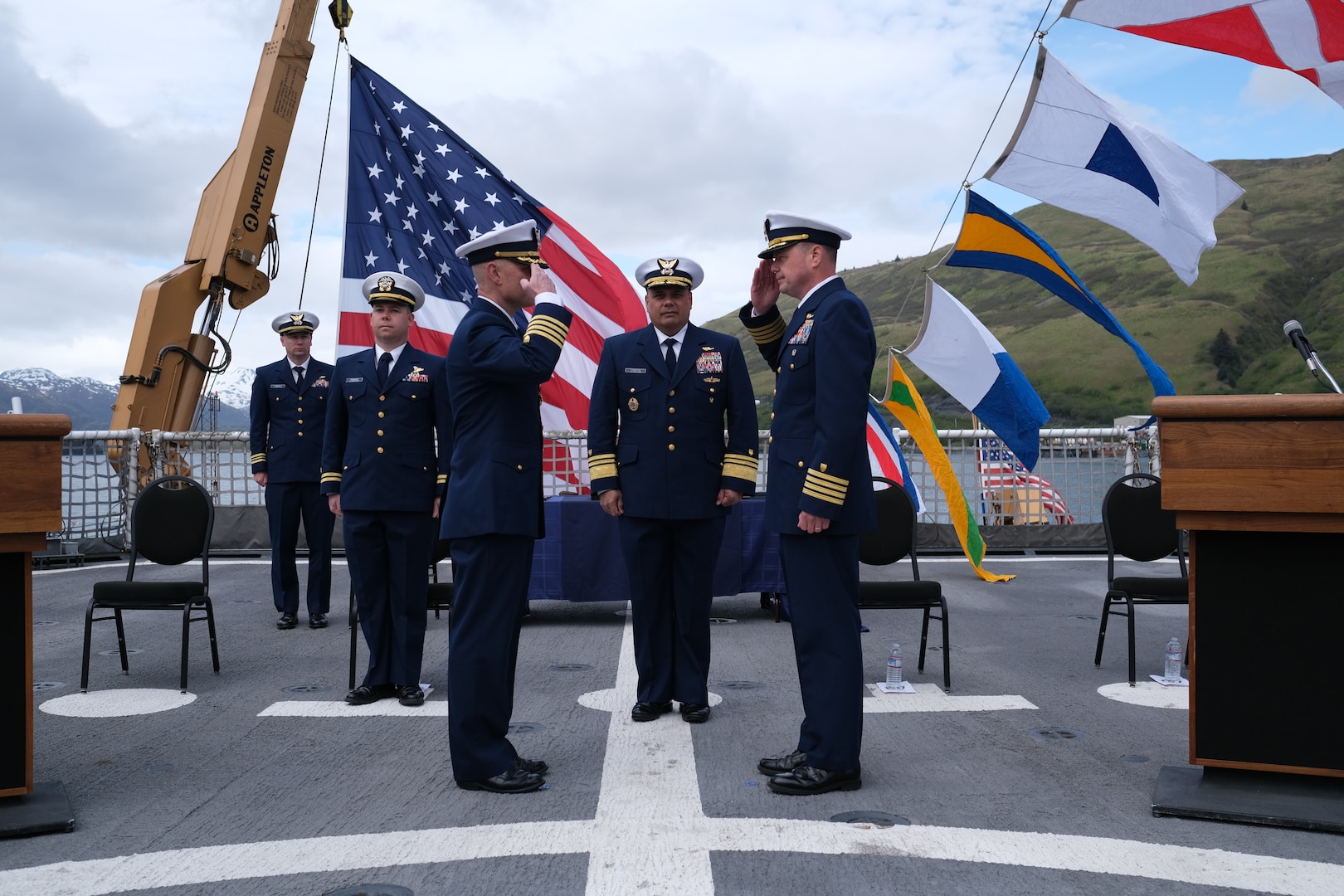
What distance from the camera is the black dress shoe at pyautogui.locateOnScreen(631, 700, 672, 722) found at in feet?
14.7

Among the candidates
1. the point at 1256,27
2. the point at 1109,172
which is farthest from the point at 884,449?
the point at 1256,27

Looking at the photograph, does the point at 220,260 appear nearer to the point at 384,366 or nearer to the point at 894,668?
the point at 384,366

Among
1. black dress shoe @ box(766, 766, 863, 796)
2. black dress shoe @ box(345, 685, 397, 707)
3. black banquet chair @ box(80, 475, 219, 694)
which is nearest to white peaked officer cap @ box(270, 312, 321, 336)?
black banquet chair @ box(80, 475, 219, 694)

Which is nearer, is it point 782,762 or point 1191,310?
point 782,762

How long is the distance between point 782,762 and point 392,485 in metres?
2.26

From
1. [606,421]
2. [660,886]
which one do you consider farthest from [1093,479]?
[660,886]

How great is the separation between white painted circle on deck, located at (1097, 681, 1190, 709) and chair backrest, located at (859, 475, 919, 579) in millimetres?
1087

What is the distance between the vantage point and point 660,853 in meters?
2.88

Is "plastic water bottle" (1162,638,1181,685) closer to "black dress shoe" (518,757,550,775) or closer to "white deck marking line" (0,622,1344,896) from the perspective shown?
"white deck marking line" (0,622,1344,896)

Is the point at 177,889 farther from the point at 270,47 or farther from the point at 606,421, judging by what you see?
the point at 270,47

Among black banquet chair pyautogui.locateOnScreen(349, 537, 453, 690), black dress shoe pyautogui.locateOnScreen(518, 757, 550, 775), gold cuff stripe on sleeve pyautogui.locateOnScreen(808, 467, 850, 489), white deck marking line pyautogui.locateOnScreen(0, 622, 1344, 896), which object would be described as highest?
gold cuff stripe on sleeve pyautogui.locateOnScreen(808, 467, 850, 489)

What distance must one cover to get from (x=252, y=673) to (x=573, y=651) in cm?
168

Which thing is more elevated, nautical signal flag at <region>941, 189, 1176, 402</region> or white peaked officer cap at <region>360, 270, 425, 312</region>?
nautical signal flag at <region>941, 189, 1176, 402</region>

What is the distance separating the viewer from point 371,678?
192 inches
